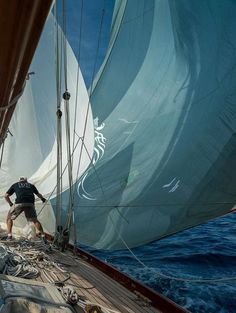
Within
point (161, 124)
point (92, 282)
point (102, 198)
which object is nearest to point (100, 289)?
point (92, 282)

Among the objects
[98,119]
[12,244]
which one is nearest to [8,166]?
[98,119]

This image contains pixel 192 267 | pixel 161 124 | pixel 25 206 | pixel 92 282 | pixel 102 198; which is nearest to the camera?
pixel 92 282

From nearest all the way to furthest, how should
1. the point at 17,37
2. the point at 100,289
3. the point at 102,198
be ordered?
the point at 17,37, the point at 100,289, the point at 102,198

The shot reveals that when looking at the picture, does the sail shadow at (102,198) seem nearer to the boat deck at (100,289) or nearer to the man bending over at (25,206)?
the man bending over at (25,206)

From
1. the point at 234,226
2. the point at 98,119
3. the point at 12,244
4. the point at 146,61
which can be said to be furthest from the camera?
the point at 234,226

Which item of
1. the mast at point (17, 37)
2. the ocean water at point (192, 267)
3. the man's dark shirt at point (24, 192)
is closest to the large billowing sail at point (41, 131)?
the man's dark shirt at point (24, 192)

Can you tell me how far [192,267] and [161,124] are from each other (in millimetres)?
2769

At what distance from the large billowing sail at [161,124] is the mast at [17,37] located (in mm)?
4133

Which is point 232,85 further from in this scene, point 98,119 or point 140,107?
point 98,119

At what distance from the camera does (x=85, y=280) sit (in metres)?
4.14

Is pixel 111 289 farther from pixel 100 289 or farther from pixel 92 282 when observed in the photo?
pixel 92 282

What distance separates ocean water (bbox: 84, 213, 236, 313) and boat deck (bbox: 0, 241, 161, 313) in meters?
0.65

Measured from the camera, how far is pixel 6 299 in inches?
93.6

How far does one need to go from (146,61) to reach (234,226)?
7062mm
